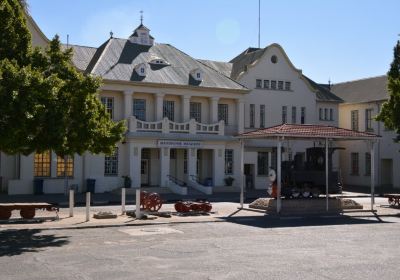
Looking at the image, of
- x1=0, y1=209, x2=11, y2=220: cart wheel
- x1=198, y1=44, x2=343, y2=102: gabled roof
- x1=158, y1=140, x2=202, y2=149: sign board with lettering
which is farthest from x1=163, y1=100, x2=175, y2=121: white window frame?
x1=0, y1=209, x2=11, y2=220: cart wheel

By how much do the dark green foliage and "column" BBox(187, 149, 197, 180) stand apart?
19852 millimetres

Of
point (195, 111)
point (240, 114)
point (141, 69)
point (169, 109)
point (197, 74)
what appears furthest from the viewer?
point (240, 114)

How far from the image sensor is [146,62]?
42.4 metres

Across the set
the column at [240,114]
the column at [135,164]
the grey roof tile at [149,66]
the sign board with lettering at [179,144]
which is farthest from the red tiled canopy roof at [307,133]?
the column at [240,114]


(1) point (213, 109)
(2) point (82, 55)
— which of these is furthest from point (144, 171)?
(2) point (82, 55)

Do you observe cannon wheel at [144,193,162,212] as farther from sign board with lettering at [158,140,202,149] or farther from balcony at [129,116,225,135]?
sign board with lettering at [158,140,202,149]

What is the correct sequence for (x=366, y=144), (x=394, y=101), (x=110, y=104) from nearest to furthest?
(x=394, y=101) < (x=110, y=104) < (x=366, y=144)

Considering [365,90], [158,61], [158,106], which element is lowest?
[158,106]

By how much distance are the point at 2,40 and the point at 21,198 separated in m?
16.0

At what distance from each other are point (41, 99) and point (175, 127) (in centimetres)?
2326

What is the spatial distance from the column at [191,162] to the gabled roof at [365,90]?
1760 centimetres

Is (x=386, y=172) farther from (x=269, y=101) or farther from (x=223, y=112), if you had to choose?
(x=223, y=112)

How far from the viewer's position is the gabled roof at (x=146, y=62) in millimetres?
40131

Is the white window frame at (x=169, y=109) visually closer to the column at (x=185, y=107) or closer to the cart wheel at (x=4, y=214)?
the column at (x=185, y=107)
